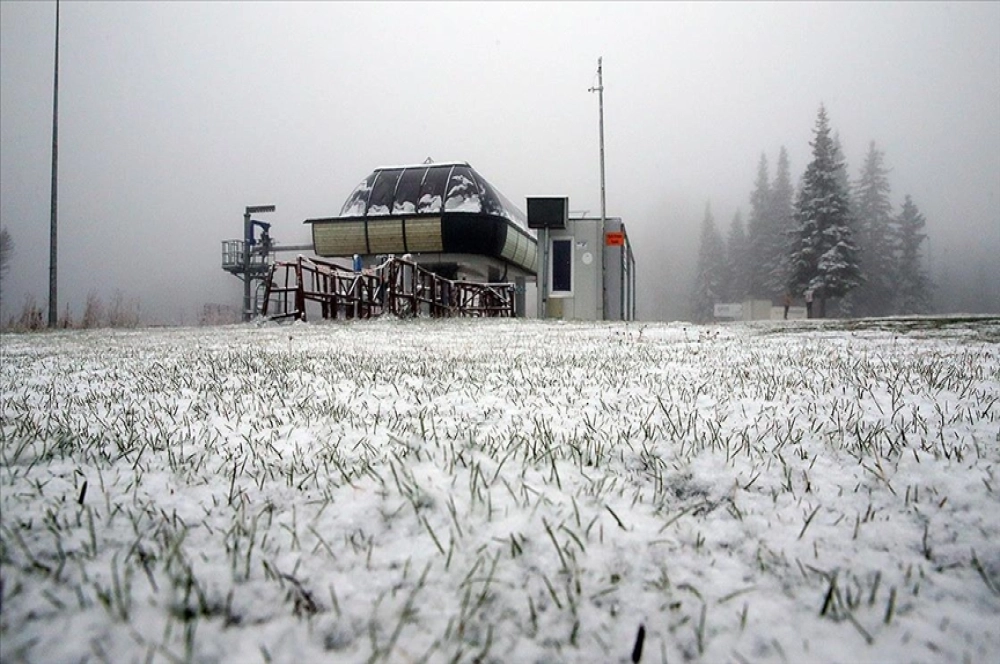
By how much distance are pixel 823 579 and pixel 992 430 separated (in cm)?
170

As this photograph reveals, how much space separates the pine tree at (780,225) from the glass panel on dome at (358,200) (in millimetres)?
33255

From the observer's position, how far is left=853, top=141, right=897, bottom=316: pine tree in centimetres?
4297

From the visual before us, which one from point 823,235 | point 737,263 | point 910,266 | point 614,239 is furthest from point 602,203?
point 737,263

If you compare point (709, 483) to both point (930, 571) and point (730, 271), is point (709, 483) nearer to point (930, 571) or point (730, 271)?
point (930, 571)

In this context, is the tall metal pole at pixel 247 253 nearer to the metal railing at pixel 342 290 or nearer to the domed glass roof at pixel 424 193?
the domed glass roof at pixel 424 193

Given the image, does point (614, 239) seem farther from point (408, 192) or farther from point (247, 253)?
point (247, 253)

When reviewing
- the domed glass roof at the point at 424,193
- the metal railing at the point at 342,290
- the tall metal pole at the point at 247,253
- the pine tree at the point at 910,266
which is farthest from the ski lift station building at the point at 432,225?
the pine tree at the point at 910,266

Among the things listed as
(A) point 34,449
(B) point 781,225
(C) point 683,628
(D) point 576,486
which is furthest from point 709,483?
(B) point 781,225

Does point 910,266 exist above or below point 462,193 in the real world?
below

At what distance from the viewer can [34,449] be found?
2.02m

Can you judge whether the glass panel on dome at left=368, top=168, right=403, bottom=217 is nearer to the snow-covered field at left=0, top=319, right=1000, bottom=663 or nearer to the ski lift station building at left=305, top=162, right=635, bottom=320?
the ski lift station building at left=305, top=162, right=635, bottom=320

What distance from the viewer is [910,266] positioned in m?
43.0

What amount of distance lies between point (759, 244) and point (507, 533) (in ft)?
216

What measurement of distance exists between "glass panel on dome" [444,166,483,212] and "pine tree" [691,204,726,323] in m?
40.1
